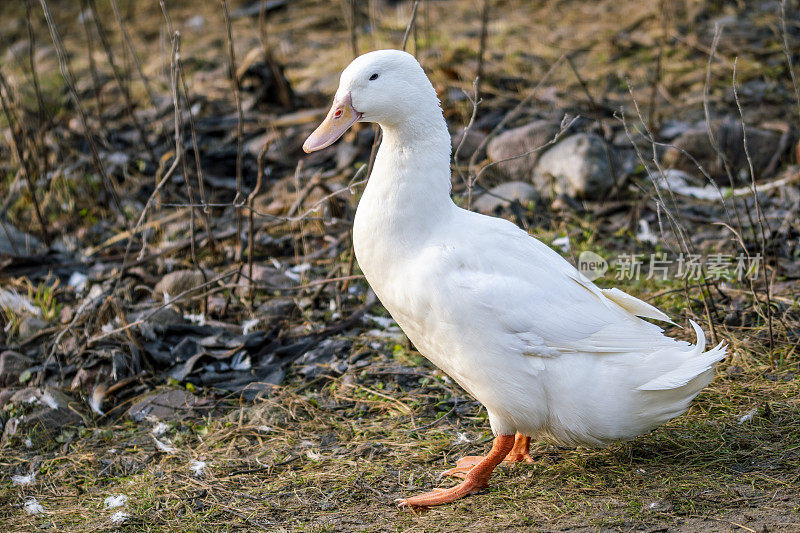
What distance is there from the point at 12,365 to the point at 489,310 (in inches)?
101

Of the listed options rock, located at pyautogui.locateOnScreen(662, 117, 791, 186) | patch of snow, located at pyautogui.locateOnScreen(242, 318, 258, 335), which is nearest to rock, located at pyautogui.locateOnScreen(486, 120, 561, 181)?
rock, located at pyautogui.locateOnScreen(662, 117, 791, 186)

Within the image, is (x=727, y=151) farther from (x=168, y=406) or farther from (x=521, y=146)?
(x=168, y=406)

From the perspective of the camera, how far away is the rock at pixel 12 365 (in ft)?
13.2

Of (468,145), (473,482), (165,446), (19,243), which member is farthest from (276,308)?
(468,145)

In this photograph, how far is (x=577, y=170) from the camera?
539cm

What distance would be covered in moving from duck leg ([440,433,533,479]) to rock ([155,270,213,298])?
6.84ft

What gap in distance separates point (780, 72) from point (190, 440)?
18.0ft

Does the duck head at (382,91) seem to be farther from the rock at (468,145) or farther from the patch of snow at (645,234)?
the rock at (468,145)

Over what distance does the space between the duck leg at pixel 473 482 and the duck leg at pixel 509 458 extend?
0.33 feet

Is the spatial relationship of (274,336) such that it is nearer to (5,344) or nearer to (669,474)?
(5,344)

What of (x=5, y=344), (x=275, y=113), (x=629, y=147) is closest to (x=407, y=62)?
(x=5, y=344)

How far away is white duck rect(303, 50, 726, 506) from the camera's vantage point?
9.21 ft

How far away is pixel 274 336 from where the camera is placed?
4.21 metres

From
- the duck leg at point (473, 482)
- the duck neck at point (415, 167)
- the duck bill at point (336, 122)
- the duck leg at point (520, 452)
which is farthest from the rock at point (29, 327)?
the duck leg at point (520, 452)
